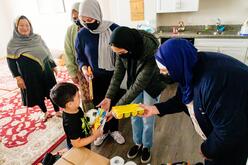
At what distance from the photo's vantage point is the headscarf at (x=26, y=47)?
7.15 ft

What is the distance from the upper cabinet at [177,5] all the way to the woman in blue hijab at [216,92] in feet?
7.94

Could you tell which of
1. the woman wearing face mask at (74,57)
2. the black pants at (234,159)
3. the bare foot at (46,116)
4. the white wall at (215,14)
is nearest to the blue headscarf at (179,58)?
the black pants at (234,159)

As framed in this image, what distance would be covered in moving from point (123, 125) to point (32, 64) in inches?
49.4

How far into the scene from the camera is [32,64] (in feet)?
7.48

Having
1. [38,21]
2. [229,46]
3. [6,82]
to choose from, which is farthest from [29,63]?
[38,21]

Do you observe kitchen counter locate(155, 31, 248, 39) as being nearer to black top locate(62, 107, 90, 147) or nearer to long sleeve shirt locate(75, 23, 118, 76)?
long sleeve shirt locate(75, 23, 118, 76)

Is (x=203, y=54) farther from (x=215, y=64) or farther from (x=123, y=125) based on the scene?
(x=123, y=125)

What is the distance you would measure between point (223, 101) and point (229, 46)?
8.15 feet

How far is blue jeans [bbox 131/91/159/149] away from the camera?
1.60 m

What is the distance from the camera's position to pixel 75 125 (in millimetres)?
1262

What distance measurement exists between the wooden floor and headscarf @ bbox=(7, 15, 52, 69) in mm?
1209

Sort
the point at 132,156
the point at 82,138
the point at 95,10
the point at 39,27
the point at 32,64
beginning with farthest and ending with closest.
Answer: the point at 39,27 < the point at 32,64 < the point at 132,156 < the point at 95,10 < the point at 82,138

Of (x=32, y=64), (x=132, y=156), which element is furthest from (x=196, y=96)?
(x=32, y=64)

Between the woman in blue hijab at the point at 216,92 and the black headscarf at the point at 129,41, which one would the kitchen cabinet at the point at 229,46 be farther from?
the woman in blue hijab at the point at 216,92
